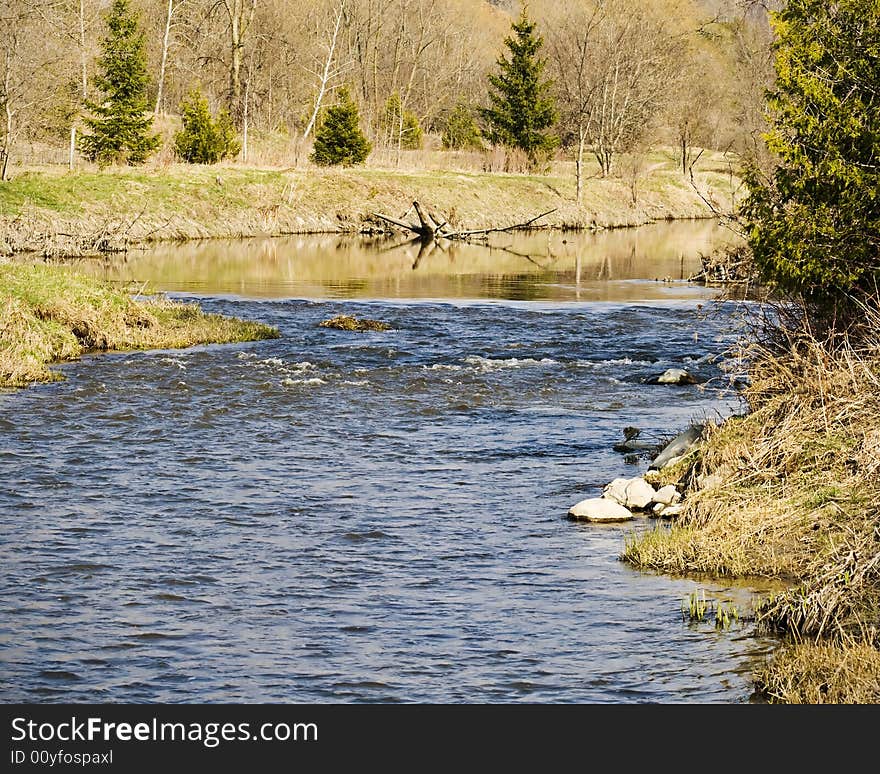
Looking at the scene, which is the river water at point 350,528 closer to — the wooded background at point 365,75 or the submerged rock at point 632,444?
the submerged rock at point 632,444

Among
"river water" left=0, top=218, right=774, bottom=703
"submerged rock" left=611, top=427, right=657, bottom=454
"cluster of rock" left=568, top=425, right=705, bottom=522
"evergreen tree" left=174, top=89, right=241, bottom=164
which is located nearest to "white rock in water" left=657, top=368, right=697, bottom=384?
"river water" left=0, top=218, right=774, bottom=703

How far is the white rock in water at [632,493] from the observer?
1334 cm

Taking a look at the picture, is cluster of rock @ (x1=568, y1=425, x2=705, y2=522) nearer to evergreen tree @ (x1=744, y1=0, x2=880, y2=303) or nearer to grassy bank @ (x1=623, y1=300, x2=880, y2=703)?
grassy bank @ (x1=623, y1=300, x2=880, y2=703)

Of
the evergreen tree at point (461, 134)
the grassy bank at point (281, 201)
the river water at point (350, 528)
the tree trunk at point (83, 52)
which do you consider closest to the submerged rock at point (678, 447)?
the river water at point (350, 528)

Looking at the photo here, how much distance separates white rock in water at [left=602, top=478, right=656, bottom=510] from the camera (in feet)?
43.8

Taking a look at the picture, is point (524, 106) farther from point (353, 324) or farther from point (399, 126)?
point (353, 324)

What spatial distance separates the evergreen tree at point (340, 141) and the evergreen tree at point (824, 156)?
5061 centimetres

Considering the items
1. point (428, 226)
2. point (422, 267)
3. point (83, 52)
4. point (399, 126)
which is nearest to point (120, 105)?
point (83, 52)

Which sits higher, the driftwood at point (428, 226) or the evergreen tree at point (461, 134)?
the evergreen tree at point (461, 134)

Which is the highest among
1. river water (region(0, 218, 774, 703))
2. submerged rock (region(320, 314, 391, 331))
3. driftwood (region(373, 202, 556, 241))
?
driftwood (region(373, 202, 556, 241))

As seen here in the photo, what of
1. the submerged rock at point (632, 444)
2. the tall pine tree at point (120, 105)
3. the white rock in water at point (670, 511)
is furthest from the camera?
the tall pine tree at point (120, 105)

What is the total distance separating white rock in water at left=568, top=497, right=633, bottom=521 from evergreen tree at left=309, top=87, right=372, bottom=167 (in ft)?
173

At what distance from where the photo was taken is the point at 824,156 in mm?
14242
